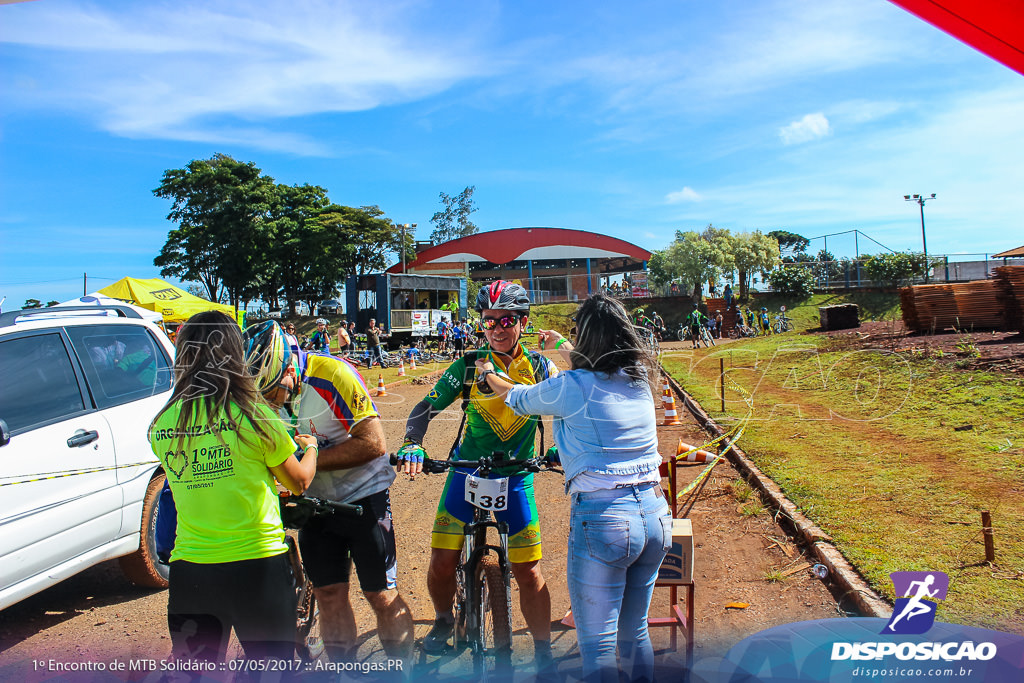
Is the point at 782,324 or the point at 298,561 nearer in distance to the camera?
the point at 298,561

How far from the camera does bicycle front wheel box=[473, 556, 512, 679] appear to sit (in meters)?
3.11

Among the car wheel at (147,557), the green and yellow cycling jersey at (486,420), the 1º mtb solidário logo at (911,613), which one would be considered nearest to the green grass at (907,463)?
the 1º mtb solidário logo at (911,613)

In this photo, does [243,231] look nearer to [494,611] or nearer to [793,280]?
[494,611]

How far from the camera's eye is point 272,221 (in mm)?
5957

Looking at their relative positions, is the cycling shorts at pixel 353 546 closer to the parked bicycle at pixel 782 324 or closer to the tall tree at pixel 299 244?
the tall tree at pixel 299 244

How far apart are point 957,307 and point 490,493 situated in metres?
15.0

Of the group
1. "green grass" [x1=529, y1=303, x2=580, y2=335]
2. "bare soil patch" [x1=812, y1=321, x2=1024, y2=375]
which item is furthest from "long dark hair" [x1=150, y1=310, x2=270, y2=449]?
"bare soil patch" [x1=812, y1=321, x2=1024, y2=375]

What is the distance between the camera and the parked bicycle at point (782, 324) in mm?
25750

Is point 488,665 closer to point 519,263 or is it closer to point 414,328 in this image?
point 519,263

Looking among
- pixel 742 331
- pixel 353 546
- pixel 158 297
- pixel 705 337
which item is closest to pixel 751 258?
pixel 742 331

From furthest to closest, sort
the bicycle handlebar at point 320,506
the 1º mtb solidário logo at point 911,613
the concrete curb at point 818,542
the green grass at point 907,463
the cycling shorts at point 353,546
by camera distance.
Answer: the green grass at point 907,463, the concrete curb at point 818,542, the cycling shorts at point 353,546, the bicycle handlebar at point 320,506, the 1º mtb solidário logo at point 911,613

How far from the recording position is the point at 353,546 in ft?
9.89

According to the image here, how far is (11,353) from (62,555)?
134cm

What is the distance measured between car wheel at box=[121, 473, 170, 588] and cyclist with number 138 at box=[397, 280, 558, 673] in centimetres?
250
